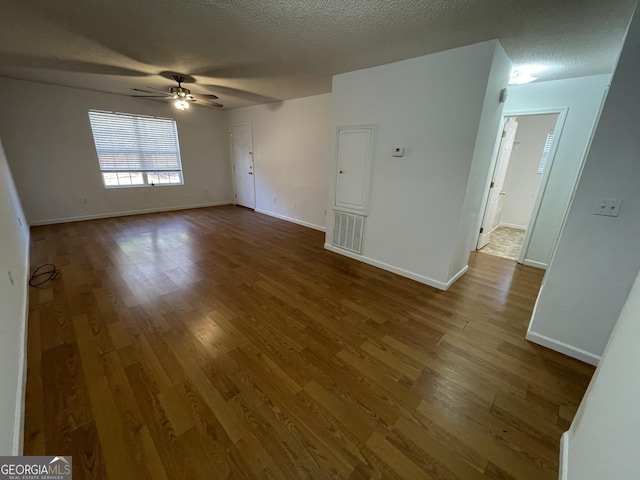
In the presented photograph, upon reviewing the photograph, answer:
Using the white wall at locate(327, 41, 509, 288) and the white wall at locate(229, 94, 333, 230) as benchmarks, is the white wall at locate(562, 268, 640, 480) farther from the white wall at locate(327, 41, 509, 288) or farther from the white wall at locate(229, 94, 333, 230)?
the white wall at locate(229, 94, 333, 230)

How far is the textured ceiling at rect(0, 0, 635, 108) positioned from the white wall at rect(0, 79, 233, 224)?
1134mm

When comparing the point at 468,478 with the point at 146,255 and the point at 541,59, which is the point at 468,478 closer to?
the point at 541,59

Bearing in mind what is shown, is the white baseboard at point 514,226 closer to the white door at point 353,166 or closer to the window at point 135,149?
the white door at point 353,166

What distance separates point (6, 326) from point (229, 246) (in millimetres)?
2555

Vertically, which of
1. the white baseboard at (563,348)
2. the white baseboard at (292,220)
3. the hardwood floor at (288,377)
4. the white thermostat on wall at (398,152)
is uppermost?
the white thermostat on wall at (398,152)

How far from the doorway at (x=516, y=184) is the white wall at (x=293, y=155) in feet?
9.42

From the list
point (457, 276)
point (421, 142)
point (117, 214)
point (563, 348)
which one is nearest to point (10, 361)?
point (421, 142)

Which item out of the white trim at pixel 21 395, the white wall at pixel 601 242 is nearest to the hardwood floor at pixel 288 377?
the white trim at pixel 21 395

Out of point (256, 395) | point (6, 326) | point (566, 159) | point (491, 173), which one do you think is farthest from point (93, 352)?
point (566, 159)

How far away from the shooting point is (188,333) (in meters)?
2.00

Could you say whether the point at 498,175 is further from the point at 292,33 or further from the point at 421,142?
the point at 292,33

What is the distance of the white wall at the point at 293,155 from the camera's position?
4.60 meters

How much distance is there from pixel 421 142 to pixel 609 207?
1585mm

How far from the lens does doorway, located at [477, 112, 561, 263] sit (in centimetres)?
411
